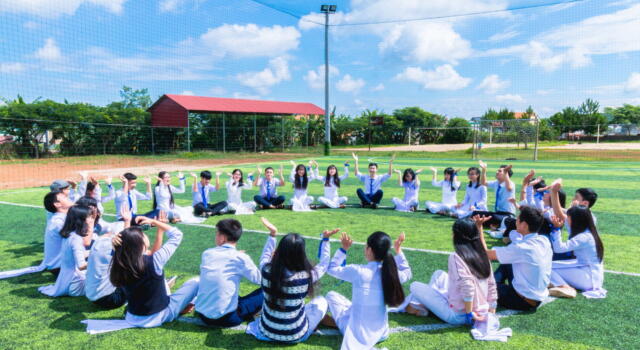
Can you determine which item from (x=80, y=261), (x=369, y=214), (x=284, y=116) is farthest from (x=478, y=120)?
(x=80, y=261)

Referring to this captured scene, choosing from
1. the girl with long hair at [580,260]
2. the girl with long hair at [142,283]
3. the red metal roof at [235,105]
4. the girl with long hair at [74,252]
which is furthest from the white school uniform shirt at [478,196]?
the red metal roof at [235,105]

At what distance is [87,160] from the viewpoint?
865 inches

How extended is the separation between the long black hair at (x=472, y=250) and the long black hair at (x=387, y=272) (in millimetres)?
760

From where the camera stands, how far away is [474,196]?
8.87 m

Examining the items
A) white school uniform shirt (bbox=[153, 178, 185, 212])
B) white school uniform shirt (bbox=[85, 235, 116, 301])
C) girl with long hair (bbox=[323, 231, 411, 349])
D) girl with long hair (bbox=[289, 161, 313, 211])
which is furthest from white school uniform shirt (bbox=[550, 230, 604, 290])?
white school uniform shirt (bbox=[153, 178, 185, 212])

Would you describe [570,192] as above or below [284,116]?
below

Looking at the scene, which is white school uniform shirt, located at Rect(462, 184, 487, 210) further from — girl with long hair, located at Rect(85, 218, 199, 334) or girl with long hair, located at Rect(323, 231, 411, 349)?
girl with long hair, located at Rect(85, 218, 199, 334)

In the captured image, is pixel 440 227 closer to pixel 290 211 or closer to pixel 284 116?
pixel 290 211

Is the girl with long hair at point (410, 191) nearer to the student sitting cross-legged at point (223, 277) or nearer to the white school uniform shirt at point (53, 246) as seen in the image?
the student sitting cross-legged at point (223, 277)

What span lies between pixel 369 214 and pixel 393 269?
6393mm

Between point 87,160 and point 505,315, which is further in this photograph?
point 87,160

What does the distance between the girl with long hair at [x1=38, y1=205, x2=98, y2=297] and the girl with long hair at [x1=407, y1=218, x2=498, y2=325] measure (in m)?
4.07

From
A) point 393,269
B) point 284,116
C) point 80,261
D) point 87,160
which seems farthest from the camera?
point 284,116

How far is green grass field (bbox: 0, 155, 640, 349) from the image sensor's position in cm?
372
